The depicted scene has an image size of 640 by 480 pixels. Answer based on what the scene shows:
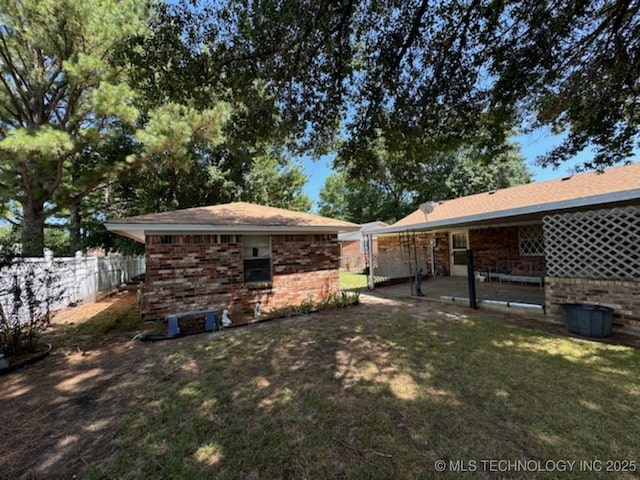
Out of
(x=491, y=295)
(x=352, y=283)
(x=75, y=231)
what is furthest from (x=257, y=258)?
(x=75, y=231)

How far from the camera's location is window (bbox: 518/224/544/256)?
10.6 metres

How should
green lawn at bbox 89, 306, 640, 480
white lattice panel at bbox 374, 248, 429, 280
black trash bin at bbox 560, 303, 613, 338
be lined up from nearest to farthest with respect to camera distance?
green lawn at bbox 89, 306, 640, 480
black trash bin at bbox 560, 303, 613, 338
white lattice panel at bbox 374, 248, 429, 280

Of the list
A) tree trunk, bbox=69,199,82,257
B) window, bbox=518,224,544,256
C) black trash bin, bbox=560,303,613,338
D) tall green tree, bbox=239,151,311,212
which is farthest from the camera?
tall green tree, bbox=239,151,311,212

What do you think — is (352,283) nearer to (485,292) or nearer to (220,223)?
(485,292)

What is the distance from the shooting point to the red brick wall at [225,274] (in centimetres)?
649

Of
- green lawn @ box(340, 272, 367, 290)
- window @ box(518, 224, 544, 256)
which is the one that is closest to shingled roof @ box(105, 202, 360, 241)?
green lawn @ box(340, 272, 367, 290)

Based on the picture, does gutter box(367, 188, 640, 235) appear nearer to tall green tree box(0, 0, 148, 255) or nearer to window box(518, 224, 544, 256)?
window box(518, 224, 544, 256)

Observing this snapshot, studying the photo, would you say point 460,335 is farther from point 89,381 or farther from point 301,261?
point 89,381

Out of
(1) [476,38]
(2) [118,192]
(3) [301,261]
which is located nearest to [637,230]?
(1) [476,38]

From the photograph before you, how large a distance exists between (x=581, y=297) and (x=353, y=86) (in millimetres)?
6117

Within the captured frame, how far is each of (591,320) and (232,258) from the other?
745 centimetres

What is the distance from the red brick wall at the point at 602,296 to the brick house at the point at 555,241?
0.5 inches

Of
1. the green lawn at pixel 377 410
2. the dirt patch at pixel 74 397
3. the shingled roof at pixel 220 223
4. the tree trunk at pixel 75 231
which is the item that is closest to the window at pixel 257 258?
the shingled roof at pixel 220 223

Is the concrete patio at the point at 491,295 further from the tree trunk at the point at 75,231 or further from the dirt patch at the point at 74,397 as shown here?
the tree trunk at the point at 75,231
